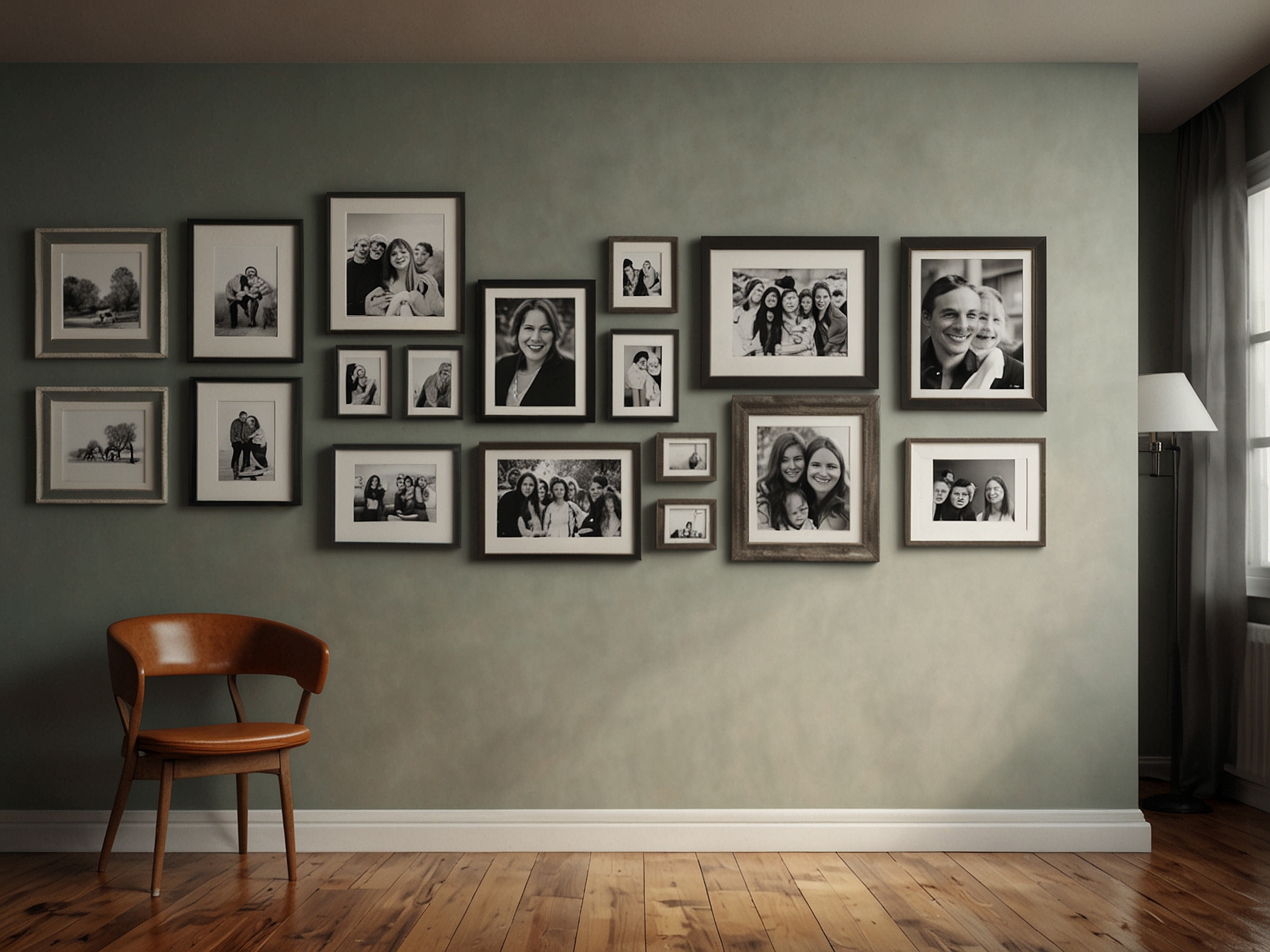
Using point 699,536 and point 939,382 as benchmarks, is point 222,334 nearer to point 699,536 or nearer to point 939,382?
point 699,536

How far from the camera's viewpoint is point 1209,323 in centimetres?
389

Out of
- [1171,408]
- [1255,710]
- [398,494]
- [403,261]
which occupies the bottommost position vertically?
[1255,710]

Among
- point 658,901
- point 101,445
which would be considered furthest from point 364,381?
point 658,901

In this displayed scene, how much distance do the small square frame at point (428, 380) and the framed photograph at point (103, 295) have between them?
3.00 feet

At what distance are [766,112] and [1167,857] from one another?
3.01 meters

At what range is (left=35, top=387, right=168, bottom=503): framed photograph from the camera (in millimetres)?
3436

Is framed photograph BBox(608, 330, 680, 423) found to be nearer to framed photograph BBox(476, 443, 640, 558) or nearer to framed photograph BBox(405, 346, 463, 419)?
framed photograph BBox(476, 443, 640, 558)

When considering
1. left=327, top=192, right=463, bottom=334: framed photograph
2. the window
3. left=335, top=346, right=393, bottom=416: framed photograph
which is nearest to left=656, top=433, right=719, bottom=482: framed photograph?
left=327, top=192, right=463, bottom=334: framed photograph

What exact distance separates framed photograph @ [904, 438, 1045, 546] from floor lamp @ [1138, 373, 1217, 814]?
0.60 meters

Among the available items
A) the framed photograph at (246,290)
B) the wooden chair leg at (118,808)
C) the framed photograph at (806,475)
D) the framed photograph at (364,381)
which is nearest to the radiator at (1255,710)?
the framed photograph at (806,475)

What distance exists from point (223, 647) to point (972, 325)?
115 inches

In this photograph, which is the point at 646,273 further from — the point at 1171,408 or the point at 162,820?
the point at 162,820

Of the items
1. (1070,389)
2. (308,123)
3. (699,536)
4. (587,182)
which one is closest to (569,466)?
(699,536)

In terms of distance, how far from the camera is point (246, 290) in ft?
A: 11.4
